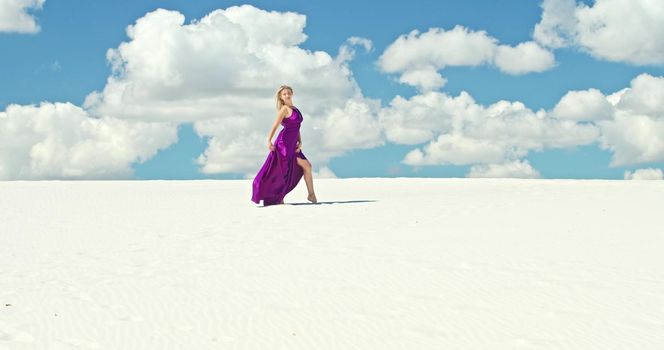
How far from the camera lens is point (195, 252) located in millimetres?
8047

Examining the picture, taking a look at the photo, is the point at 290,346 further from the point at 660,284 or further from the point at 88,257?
the point at 88,257

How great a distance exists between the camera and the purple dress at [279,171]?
13344 mm

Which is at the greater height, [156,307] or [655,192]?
[655,192]

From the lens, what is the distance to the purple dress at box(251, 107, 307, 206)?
13.3 meters

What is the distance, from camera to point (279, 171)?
13.5m

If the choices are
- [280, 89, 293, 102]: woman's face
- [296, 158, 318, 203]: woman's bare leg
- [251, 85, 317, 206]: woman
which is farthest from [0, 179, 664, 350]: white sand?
[280, 89, 293, 102]: woman's face

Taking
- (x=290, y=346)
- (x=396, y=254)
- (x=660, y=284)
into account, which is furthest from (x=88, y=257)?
(x=660, y=284)

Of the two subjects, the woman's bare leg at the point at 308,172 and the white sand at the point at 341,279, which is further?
the woman's bare leg at the point at 308,172

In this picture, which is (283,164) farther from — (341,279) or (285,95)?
(341,279)

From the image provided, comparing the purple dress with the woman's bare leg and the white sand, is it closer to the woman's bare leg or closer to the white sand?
the woman's bare leg

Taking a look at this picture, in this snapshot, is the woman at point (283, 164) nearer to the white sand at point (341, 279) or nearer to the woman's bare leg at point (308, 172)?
the woman's bare leg at point (308, 172)

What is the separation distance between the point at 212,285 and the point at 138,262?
5.60ft

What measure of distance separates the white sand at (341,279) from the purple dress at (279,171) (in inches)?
53.3

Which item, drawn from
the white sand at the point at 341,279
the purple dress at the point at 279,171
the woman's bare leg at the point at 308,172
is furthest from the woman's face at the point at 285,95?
the white sand at the point at 341,279
